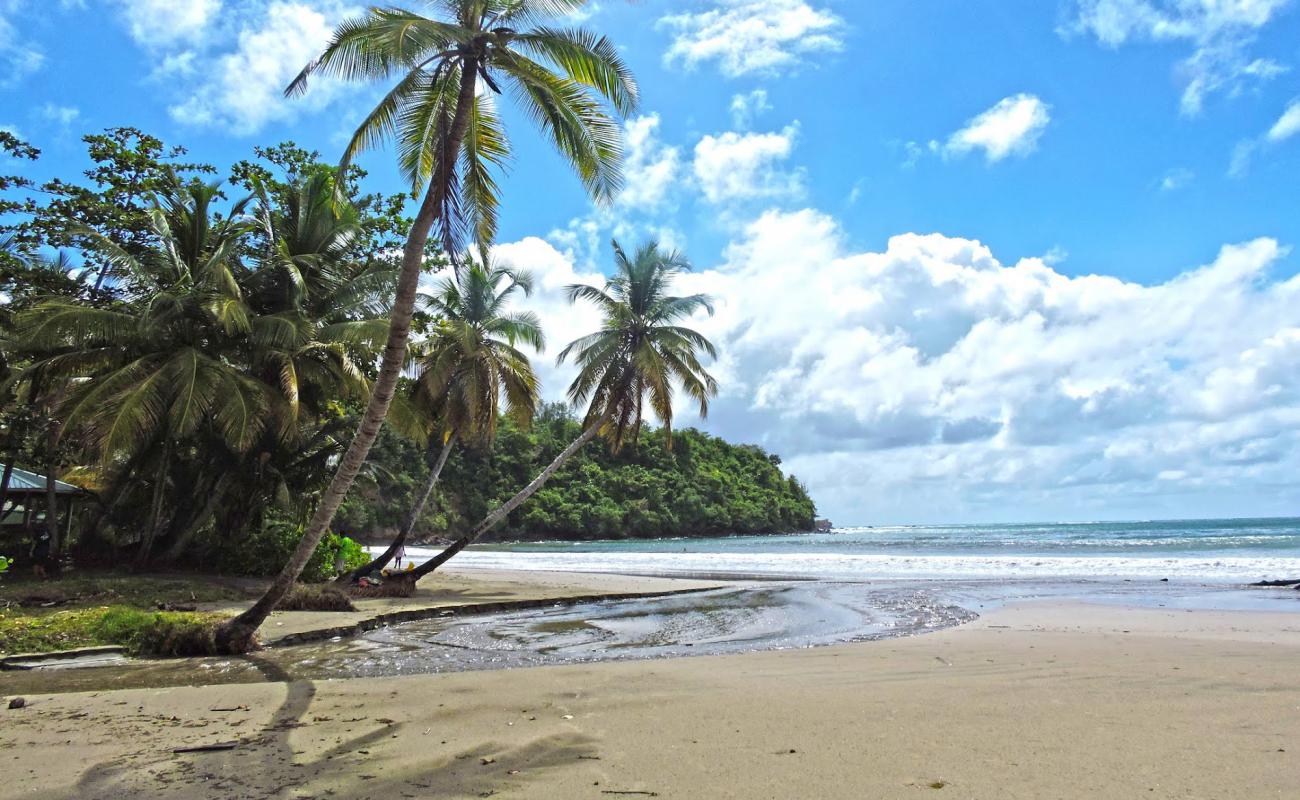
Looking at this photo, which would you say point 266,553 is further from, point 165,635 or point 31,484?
point 165,635

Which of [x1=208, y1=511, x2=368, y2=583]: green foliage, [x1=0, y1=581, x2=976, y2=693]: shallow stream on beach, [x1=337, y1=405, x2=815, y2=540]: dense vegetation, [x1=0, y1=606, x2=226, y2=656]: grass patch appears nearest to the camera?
[x1=0, y1=581, x2=976, y2=693]: shallow stream on beach

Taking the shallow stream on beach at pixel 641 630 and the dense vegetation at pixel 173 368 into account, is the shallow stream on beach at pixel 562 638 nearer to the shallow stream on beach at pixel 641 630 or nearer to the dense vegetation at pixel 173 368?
the shallow stream on beach at pixel 641 630

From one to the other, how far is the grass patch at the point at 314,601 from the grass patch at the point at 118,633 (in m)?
2.73

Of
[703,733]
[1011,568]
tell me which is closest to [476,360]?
[703,733]

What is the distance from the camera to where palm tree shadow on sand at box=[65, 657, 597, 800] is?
4.03 metres

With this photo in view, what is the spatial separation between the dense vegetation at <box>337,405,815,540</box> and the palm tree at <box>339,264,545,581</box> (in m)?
36.2

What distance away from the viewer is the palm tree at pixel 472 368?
715 inches

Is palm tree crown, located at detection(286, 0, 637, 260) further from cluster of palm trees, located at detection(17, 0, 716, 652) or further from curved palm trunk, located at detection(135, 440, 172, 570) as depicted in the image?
curved palm trunk, located at detection(135, 440, 172, 570)

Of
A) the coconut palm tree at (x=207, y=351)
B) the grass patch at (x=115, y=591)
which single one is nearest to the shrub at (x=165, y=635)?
the grass patch at (x=115, y=591)

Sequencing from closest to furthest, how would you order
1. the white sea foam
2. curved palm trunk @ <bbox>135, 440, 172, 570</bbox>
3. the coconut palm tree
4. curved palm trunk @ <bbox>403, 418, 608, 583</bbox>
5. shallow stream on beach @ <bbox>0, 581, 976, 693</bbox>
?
shallow stream on beach @ <bbox>0, 581, 976, 693</bbox> → the coconut palm tree → curved palm trunk @ <bbox>135, 440, 172, 570</bbox> → curved palm trunk @ <bbox>403, 418, 608, 583</bbox> → the white sea foam

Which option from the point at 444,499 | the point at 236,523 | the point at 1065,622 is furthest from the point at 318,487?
the point at 444,499

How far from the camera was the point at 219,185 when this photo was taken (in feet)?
52.7

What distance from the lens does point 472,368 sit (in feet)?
59.8

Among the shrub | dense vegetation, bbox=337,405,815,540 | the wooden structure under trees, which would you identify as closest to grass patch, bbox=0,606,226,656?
the shrub
